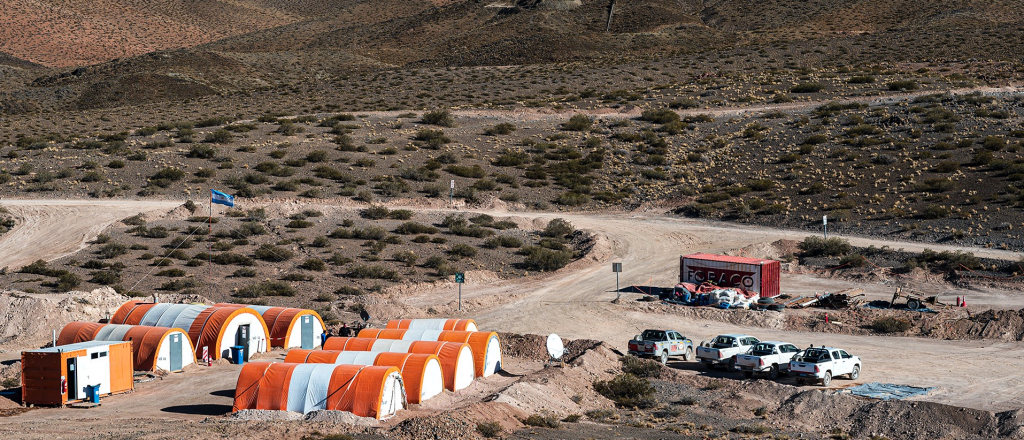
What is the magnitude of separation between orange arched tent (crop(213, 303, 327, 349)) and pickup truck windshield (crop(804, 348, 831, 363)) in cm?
1783

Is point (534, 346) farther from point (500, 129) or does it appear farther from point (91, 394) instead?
point (500, 129)

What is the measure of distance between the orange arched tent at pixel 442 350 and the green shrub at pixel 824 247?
28913 mm

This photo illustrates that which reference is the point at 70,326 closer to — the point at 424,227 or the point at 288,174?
the point at 424,227

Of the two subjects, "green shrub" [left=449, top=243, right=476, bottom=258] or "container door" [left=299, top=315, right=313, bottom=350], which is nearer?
"container door" [left=299, top=315, right=313, bottom=350]

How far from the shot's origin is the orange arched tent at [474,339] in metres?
28.6

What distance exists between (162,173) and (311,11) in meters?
127

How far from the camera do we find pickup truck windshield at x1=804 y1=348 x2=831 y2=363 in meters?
28.9

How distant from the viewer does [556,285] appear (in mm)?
46438

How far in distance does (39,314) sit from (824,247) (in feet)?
128

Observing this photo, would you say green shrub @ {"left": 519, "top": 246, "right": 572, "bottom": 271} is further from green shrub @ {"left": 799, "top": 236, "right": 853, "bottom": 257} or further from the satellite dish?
the satellite dish

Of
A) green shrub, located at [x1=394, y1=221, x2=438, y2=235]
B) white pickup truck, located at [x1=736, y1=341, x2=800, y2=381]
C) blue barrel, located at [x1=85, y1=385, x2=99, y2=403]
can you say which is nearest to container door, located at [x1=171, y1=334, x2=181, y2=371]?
blue barrel, located at [x1=85, y1=385, x2=99, y2=403]

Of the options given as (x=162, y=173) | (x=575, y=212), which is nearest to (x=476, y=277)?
(x=575, y=212)

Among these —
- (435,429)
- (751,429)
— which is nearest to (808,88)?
(751,429)

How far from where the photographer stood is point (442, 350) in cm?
2684
